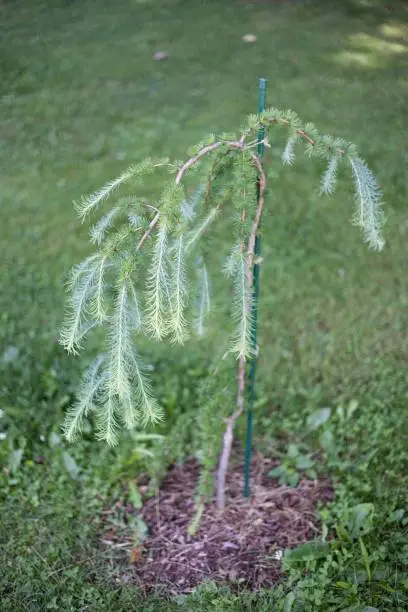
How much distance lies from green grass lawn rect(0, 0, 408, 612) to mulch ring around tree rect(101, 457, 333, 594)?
0.08 m

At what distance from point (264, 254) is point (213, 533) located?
179 centimetres

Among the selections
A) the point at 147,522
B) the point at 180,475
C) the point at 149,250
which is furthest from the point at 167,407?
the point at 149,250

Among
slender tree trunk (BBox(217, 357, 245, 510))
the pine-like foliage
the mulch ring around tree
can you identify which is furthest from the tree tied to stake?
the mulch ring around tree

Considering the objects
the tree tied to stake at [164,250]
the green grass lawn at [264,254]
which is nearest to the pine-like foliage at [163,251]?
the tree tied to stake at [164,250]

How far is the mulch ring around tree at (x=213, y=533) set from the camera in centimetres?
207

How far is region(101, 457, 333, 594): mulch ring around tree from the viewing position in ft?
6.78

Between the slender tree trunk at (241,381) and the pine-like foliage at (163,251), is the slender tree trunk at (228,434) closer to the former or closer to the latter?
the slender tree trunk at (241,381)

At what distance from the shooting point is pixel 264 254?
3.59m

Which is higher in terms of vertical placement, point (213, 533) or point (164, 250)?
point (164, 250)

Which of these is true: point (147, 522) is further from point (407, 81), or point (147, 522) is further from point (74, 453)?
point (407, 81)

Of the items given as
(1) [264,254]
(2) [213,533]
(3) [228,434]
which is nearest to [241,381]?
(3) [228,434]

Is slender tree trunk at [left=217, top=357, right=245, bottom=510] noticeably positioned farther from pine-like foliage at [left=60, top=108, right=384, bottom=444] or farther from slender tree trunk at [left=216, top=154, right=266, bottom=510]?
pine-like foliage at [left=60, top=108, right=384, bottom=444]

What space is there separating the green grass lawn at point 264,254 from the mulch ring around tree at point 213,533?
8 centimetres

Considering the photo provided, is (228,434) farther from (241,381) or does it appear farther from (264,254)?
(264,254)
